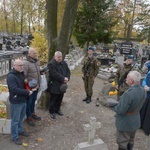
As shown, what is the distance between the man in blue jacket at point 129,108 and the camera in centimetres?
329

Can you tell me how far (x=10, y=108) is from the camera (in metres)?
4.46

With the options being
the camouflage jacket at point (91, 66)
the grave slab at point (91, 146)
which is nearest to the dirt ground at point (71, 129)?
the grave slab at point (91, 146)

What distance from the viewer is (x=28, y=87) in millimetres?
4297

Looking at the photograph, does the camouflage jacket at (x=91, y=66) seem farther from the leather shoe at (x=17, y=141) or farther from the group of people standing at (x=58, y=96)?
the leather shoe at (x=17, y=141)

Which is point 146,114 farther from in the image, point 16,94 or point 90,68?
point 16,94

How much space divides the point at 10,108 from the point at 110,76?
804cm

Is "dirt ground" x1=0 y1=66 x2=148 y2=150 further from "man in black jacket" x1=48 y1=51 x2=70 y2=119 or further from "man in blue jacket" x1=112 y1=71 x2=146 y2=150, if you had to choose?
"man in blue jacket" x1=112 y1=71 x2=146 y2=150

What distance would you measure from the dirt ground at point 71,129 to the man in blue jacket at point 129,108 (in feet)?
3.01

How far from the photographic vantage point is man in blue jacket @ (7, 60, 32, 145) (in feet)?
12.7

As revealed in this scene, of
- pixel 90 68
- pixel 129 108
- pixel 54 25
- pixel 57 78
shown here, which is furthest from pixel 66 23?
pixel 129 108

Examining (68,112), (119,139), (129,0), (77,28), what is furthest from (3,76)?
(129,0)

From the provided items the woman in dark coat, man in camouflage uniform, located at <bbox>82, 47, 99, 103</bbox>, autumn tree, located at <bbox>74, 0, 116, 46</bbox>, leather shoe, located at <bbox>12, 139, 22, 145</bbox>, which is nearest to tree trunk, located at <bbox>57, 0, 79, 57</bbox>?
man in camouflage uniform, located at <bbox>82, 47, 99, 103</bbox>

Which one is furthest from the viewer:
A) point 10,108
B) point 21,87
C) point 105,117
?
point 105,117

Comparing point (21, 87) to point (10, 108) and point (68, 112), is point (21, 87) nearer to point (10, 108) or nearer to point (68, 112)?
point (10, 108)
